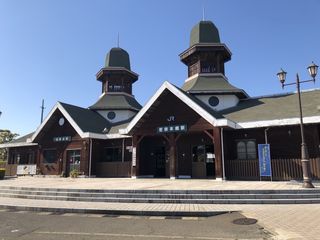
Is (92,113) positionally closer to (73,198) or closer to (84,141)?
(84,141)

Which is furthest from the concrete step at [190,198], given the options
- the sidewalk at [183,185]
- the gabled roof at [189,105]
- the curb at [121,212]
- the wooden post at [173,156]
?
the wooden post at [173,156]

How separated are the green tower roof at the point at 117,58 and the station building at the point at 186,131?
121cm

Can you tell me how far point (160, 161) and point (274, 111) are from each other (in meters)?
8.87

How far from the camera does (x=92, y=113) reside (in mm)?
28453

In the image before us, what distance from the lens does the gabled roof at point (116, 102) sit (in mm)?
29172

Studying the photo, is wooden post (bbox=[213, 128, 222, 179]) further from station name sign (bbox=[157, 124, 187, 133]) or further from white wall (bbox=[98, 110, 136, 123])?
white wall (bbox=[98, 110, 136, 123])

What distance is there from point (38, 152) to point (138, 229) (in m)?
21.7

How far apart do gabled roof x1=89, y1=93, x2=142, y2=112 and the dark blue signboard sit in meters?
16.0

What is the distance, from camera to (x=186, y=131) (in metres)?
18.3

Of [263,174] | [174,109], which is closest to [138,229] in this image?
[263,174]

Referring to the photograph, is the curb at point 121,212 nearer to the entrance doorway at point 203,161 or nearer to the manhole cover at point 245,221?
the manhole cover at point 245,221

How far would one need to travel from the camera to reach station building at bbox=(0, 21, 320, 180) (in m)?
17.0

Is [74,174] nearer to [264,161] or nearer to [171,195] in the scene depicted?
[171,195]

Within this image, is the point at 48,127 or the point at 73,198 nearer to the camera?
the point at 73,198
